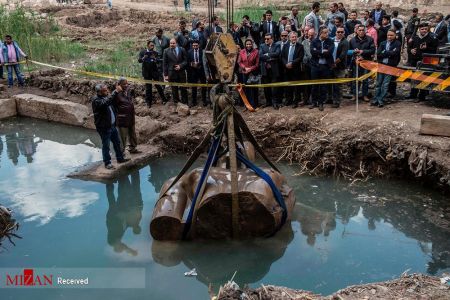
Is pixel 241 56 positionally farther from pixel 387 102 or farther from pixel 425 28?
pixel 425 28

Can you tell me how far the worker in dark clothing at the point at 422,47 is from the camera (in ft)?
32.2

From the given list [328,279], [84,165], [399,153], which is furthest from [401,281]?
[84,165]

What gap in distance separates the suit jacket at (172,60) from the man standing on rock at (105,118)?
2.43 meters

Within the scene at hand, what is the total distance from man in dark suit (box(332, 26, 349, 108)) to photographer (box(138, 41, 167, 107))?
4111 millimetres

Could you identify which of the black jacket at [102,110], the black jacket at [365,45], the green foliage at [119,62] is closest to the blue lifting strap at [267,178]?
the black jacket at [102,110]

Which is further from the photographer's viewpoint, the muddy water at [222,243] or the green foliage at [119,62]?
the green foliage at [119,62]

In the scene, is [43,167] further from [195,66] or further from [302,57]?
[302,57]

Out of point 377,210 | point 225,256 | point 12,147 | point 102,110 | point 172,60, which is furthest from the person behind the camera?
point 172,60

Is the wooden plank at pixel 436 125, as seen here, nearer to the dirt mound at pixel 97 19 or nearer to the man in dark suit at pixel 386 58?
the man in dark suit at pixel 386 58

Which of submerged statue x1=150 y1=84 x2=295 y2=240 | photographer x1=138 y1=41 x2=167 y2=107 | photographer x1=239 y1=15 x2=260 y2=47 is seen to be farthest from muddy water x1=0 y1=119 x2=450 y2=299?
photographer x1=239 y1=15 x2=260 y2=47

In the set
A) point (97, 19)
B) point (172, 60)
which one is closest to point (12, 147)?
point (172, 60)

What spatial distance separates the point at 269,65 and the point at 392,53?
2450 mm

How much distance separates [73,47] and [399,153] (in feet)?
39.8

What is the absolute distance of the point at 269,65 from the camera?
1005 centimetres
